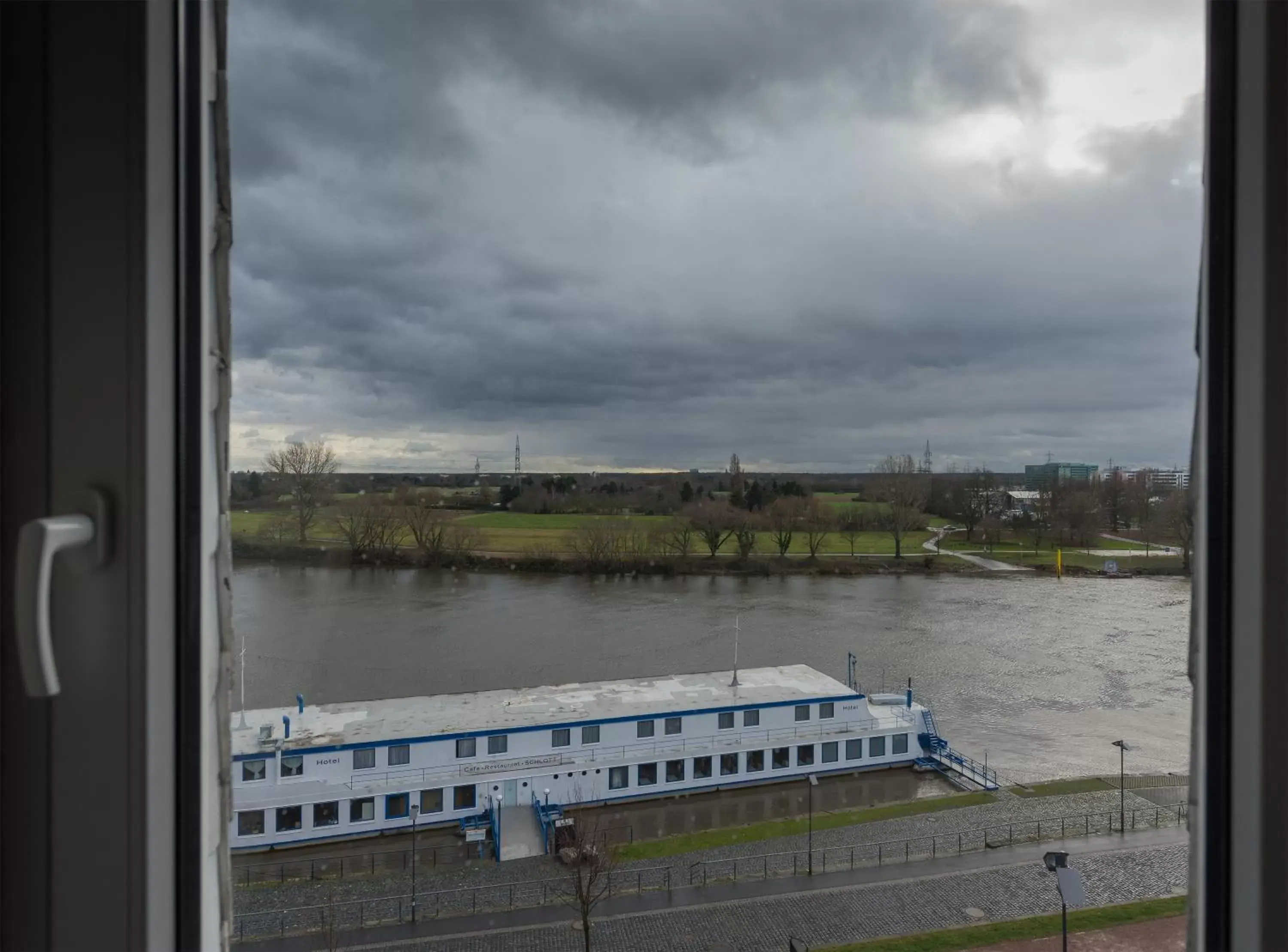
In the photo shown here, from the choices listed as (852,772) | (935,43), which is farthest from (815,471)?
(935,43)

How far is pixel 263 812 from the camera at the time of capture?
1.32 meters

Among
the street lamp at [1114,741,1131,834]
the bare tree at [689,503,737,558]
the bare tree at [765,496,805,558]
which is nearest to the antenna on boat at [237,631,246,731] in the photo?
the bare tree at [689,503,737,558]

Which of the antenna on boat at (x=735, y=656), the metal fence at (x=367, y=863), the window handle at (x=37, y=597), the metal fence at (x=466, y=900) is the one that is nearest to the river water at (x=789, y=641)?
the antenna on boat at (x=735, y=656)

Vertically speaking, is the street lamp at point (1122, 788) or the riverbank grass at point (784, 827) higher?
the street lamp at point (1122, 788)

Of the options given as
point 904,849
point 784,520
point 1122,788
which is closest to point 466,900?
point 904,849

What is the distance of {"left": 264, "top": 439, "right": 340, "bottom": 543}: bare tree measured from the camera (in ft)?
3.91

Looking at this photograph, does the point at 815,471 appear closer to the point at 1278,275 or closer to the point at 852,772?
the point at 852,772

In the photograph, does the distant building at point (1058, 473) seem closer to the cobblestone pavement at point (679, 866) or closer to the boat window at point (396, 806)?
the cobblestone pavement at point (679, 866)

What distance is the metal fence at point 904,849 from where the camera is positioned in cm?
137

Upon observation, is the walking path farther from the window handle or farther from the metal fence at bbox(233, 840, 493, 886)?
the window handle

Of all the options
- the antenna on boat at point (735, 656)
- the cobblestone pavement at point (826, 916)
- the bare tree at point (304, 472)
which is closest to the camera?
the bare tree at point (304, 472)

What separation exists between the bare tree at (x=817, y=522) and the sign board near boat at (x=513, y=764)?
0.85 meters

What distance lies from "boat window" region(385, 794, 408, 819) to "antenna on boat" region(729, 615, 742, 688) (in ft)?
2.90

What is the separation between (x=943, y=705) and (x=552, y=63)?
66.4 inches
